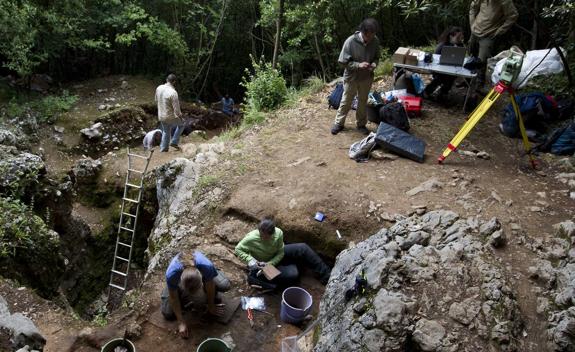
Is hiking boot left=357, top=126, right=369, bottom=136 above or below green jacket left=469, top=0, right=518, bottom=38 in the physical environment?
below

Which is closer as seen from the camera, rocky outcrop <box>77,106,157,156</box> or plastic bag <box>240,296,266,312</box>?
plastic bag <box>240,296,266,312</box>

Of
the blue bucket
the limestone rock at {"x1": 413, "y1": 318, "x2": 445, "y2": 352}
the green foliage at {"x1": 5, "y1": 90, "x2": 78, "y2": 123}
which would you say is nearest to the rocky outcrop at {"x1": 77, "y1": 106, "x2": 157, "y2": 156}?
the green foliage at {"x1": 5, "y1": 90, "x2": 78, "y2": 123}

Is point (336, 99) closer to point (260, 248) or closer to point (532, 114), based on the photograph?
point (532, 114)

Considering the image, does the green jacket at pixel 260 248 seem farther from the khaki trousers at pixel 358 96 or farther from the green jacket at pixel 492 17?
the green jacket at pixel 492 17

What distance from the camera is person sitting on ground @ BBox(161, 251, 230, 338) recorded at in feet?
14.8

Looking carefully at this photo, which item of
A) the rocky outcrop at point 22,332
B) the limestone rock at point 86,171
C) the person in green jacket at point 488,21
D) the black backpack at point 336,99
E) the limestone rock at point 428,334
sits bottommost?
the limestone rock at point 86,171

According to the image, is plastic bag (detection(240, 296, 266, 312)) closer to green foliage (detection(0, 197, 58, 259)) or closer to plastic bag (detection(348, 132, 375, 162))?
plastic bag (detection(348, 132, 375, 162))

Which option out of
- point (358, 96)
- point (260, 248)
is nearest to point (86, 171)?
point (260, 248)

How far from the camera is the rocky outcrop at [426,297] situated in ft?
11.7

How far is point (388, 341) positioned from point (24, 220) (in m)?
5.11

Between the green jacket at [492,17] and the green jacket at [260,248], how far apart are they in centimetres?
532

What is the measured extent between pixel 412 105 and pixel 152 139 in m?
5.24

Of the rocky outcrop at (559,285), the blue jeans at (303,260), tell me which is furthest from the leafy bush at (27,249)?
the rocky outcrop at (559,285)

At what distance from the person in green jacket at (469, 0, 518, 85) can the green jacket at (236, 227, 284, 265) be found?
4.88m
